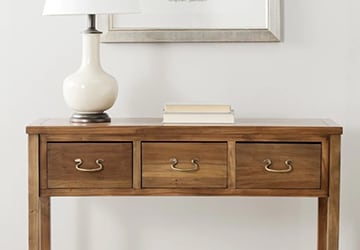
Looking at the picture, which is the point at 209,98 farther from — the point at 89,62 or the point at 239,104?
the point at 89,62

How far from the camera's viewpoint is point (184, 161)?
2215 millimetres

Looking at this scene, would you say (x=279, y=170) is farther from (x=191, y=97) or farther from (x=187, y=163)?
(x=191, y=97)

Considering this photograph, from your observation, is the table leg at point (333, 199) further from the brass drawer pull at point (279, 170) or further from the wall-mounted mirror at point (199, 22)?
the wall-mounted mirror at point (199, 22)

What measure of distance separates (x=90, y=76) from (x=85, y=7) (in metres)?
0.22

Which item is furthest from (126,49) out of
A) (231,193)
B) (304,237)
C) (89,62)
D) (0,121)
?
(304,237)

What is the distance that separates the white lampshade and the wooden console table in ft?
1.10

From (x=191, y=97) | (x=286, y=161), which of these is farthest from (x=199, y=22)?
(x=286, y=161)

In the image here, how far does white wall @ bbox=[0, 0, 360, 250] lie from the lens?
262 cm

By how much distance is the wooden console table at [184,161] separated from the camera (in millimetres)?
2199

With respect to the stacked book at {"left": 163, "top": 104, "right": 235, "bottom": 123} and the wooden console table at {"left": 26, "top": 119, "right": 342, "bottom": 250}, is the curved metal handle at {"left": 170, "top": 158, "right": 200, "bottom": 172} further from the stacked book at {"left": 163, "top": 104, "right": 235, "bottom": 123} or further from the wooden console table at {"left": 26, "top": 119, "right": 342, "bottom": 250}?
the stacked book at {"left": 163, "top": 104, "right": 235, "bottom": 123}

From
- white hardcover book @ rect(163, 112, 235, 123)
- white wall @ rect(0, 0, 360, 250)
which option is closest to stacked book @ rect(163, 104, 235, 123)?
white hardcover book @ rect(163, 112, 235, 123)

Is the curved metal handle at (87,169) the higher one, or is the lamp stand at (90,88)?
the lamp stand at (90,88)

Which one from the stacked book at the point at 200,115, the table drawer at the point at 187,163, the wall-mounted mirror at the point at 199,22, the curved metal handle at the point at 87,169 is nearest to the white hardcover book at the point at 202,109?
the stacked book at the point at 200,115

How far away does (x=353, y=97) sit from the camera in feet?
8.61
